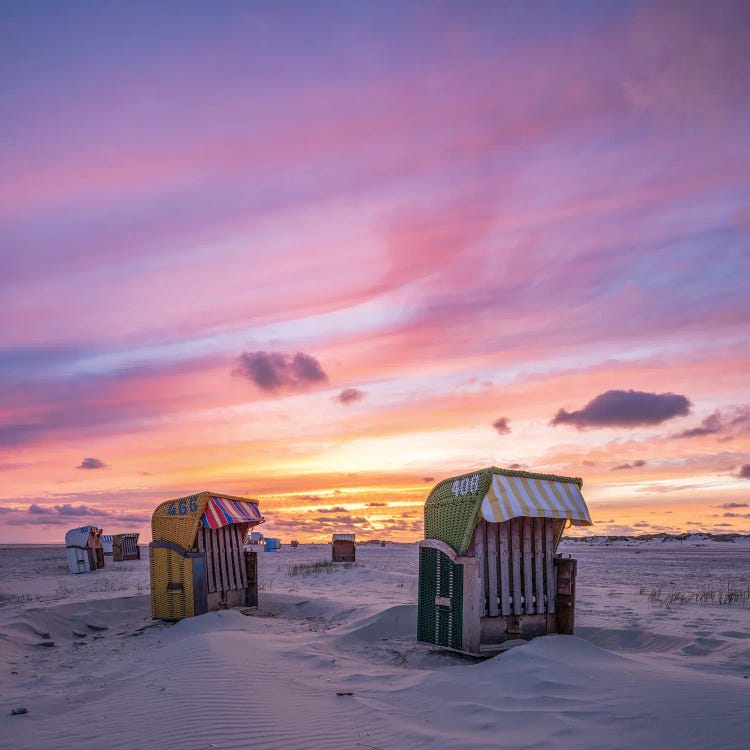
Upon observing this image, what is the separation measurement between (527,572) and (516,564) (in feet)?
0.91

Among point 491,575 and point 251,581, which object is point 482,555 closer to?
point 491,575

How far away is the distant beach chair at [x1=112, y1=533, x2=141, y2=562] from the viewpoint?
42.1 m

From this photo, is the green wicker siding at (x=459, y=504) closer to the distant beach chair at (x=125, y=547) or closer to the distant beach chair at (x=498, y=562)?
the distant beach chair at (x=498, y=562)

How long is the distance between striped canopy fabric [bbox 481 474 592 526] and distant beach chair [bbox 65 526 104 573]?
28.3 m

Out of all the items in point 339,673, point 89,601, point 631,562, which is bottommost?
point 631,562

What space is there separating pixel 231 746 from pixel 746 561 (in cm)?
3453

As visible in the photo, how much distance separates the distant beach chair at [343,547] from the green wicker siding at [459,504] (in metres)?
24.8

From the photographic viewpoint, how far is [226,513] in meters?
14.6

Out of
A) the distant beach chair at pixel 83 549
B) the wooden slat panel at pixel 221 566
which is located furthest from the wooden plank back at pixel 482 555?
the distant beach chair at pixel 83 549

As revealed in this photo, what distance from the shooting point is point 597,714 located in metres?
6.54

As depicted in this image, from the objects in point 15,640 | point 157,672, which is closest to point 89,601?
point 15,640

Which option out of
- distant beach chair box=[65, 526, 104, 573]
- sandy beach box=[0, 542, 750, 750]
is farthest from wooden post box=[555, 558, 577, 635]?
distant beach chair box=[65, 526, 104, 573]

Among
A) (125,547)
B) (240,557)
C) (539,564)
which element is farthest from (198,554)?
(125,547)

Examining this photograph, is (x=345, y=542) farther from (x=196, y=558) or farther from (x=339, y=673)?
(x=339, y=673)
